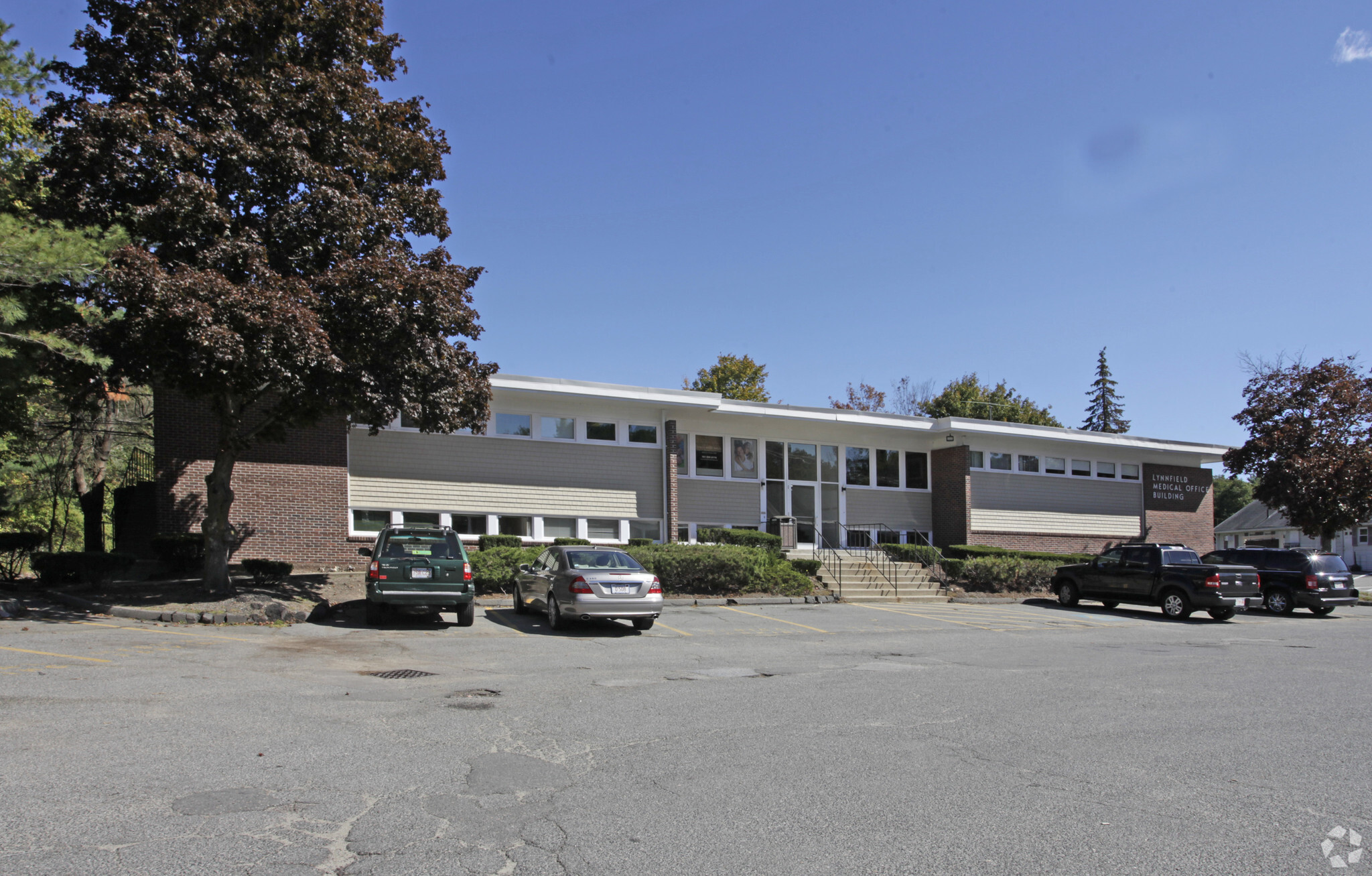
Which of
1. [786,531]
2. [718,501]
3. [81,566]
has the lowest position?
[81,566]

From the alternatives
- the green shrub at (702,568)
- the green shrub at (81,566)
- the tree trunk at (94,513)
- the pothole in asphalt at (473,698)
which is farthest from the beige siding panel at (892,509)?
the tree trunk at (94,513)

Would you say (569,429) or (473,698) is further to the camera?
(569,429)

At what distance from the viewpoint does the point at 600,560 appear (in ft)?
49.3

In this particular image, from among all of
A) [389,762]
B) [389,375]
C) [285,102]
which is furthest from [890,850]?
[285,102]

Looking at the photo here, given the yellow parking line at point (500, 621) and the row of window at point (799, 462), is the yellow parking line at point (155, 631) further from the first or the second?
the row of window at point (799, 462)

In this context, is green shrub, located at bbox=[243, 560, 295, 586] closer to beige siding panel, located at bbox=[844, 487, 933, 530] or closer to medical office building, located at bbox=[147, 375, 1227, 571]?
medical office building, located at bbox=[147, 375, 1227, 571]

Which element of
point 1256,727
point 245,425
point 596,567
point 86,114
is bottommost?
point 1256,727

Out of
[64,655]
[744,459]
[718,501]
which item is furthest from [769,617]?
[64,655]

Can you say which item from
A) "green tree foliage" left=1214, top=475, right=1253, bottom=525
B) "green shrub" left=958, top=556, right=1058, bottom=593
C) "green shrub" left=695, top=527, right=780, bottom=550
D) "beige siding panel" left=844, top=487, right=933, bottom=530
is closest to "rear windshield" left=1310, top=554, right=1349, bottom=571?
"green shrub" left=958, top=556, right=1058, bottom=593

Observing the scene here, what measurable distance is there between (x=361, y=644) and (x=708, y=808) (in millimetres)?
8720

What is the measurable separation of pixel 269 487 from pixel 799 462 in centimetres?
1456

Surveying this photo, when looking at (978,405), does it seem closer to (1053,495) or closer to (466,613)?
(1053,495)

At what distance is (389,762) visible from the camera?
249 inches

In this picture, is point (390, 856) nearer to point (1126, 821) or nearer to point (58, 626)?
point (1126, 821)
